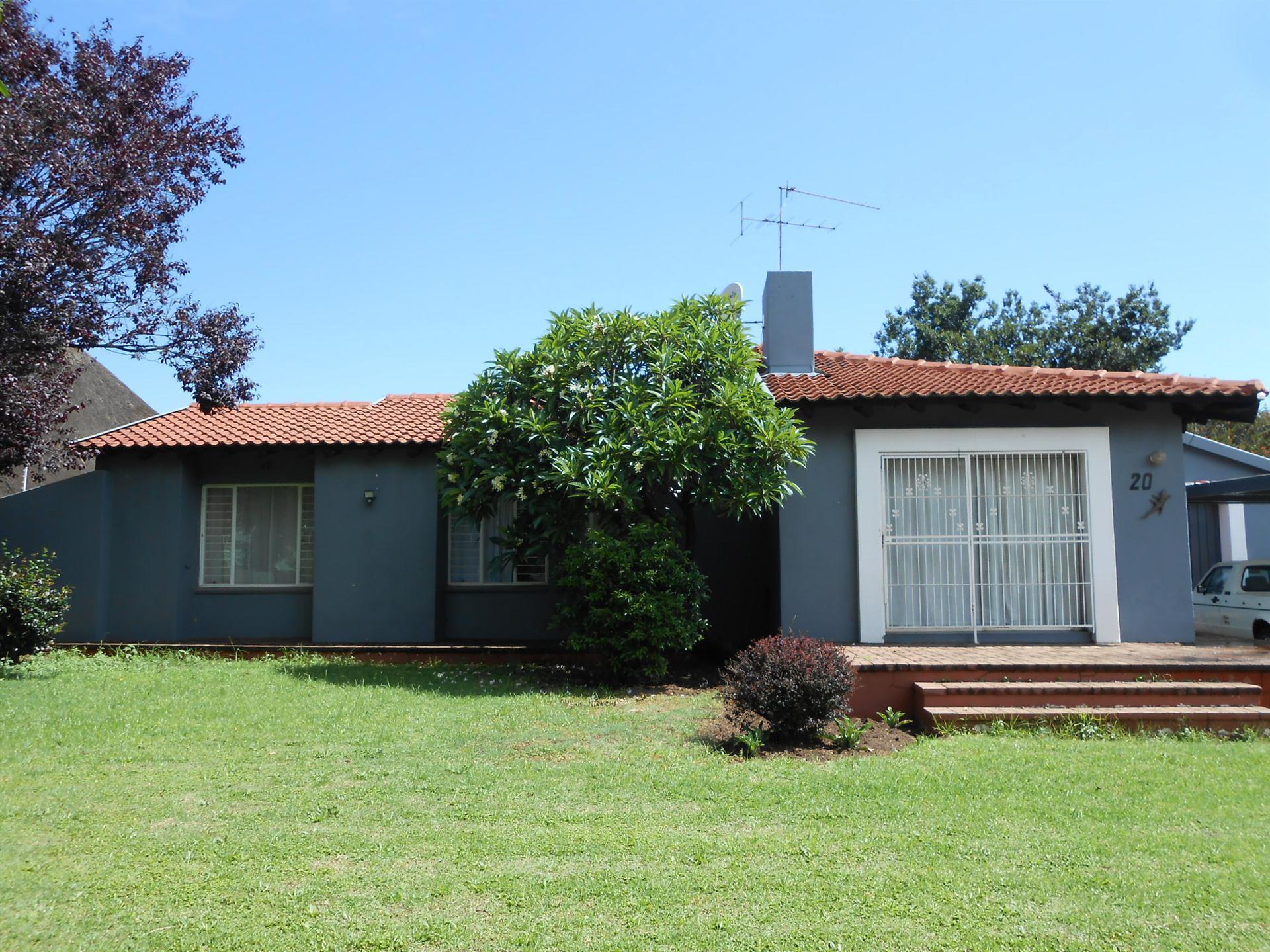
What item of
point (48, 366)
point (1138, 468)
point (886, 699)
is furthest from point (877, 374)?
point (48, 366)

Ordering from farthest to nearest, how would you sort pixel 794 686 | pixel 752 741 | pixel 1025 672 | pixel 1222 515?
pixel 1222 515
pixel 1025 672
pixel 794 686
pixel 752 741

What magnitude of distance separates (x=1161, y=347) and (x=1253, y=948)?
106 feet

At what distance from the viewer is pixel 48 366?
1159cm

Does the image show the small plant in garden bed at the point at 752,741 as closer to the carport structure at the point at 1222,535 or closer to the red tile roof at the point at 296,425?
the red tile roof at the point at 296,425

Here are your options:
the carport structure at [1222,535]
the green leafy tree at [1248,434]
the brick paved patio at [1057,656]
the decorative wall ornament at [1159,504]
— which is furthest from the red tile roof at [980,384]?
the green leafy tree at [1248,434]

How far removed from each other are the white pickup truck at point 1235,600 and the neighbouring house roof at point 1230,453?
3458 millimetres

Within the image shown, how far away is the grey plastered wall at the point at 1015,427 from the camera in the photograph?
36.4 ft

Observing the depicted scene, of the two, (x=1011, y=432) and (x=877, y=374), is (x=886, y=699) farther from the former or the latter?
(x=877, y=374)

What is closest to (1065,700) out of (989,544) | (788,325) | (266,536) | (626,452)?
(989,544)

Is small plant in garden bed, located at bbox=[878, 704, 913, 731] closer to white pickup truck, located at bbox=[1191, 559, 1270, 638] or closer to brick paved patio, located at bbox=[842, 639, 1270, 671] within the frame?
brick paved patio, located at bbox=[842, 639, 1270, 671]

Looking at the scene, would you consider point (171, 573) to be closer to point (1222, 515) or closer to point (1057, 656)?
point (1057, 656)

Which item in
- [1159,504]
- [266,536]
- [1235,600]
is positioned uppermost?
[1159,504]

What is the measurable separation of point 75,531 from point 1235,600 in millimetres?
16895

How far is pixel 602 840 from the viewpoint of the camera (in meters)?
5.28
